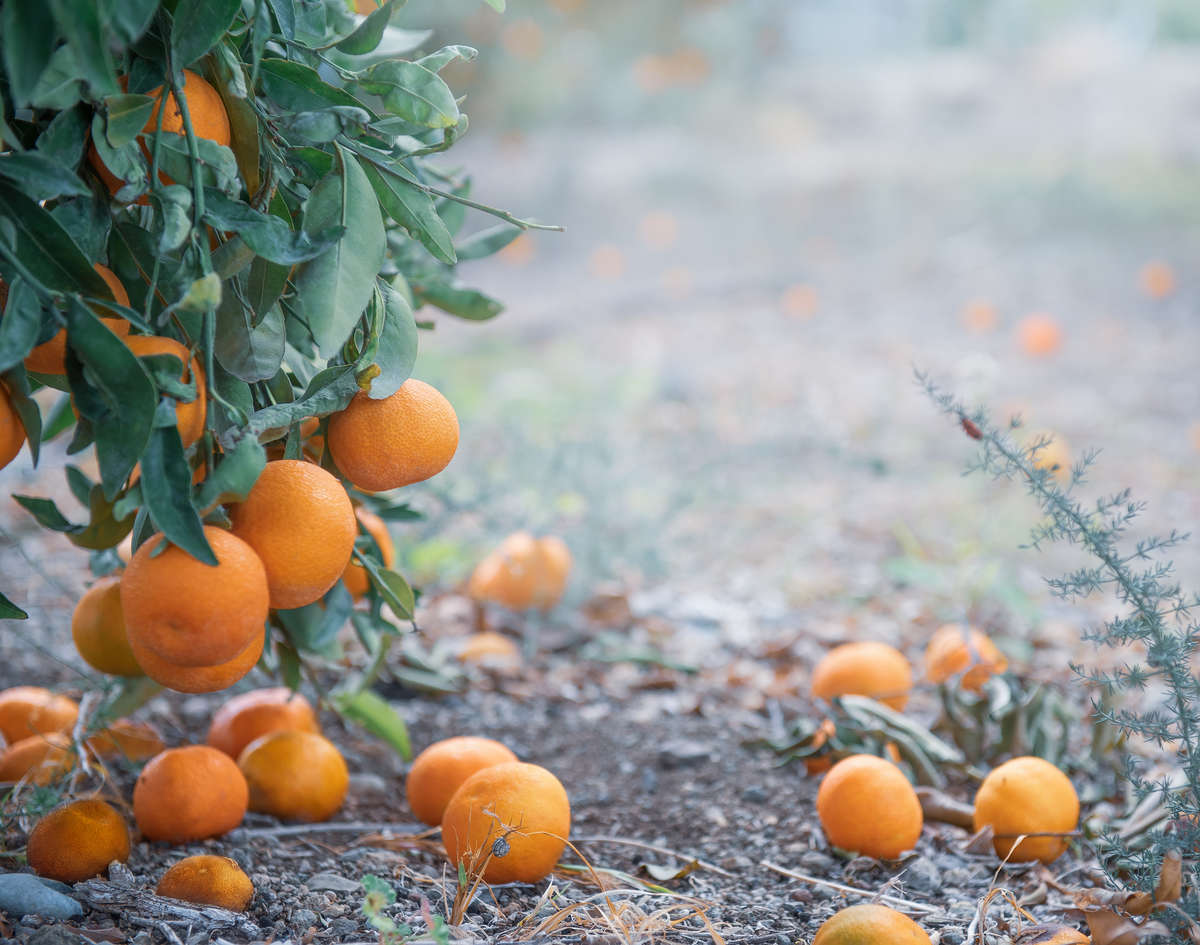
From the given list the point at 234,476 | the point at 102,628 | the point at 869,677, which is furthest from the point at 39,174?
the point at 869,677

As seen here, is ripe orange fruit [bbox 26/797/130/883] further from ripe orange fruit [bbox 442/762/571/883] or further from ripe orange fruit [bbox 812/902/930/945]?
ripe orange fruit [bbox 812/902/930/945]

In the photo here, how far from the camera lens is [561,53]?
680 centimetres

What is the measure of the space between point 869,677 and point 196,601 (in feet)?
4.14

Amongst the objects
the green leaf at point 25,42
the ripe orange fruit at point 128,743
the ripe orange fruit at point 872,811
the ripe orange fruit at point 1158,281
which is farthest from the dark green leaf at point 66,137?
the ripe orange fruit at point 1158,281

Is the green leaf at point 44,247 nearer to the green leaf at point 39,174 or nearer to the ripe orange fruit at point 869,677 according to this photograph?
the green leaf at point 39,174

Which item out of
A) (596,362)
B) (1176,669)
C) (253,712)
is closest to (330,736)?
(253,712)

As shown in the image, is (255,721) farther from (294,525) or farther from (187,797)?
(294,525)

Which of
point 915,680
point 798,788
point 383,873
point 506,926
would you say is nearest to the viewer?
point 506,926

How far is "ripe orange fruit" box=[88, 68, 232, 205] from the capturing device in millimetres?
822

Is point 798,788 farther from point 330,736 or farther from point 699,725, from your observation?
point 330,736

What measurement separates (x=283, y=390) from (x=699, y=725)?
120 centimetres

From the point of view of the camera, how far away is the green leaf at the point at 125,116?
0.75 metres

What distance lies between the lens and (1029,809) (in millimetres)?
1285

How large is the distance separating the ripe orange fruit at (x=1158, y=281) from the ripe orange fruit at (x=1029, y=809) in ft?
16.1
